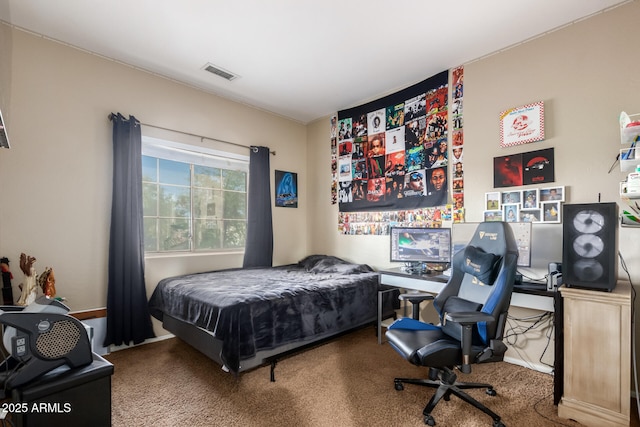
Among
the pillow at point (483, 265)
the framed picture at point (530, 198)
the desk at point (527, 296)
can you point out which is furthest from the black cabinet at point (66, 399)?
the framed picture at point (530, 198)

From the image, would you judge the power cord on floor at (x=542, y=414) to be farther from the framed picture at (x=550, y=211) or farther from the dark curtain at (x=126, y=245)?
the dark curtain at (x=126, y=245)

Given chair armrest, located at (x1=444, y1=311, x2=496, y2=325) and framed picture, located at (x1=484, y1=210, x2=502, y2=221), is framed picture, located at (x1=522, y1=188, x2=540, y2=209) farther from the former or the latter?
chair armrest, located at (x1=444, y1=311, x2=496, y2=325)

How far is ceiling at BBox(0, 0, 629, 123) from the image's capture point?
7.37 ft

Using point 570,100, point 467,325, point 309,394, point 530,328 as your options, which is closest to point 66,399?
point 309,394

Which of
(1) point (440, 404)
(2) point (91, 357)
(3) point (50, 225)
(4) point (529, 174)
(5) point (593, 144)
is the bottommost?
(1) point (440, 404)

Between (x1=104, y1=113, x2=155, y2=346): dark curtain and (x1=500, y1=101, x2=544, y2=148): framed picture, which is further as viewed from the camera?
(x1=104, y1=113, x2=155, y2=346): dark curtain

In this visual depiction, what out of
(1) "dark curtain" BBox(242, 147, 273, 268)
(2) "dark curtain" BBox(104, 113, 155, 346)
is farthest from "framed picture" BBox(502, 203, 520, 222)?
(2) "dark curtain" BBox(104, 113, 155, 346)

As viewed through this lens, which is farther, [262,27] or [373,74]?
[373,74]

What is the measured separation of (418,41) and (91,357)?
3.05 meters

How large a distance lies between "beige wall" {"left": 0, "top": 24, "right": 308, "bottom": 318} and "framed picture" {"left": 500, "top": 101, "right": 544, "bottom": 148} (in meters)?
3.15

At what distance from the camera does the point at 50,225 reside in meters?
2.62

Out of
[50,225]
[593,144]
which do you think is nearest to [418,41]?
[593,144]

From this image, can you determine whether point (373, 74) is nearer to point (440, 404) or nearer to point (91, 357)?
point (440, 404)

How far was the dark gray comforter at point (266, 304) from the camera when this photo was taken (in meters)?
2.20
